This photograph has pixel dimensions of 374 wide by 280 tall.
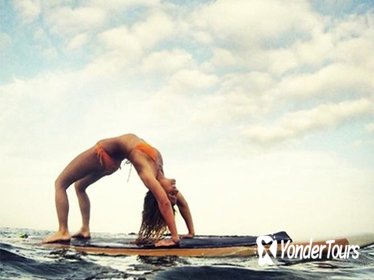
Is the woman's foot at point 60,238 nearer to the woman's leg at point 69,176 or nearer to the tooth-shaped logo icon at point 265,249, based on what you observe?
the woman's leg at point 69,176

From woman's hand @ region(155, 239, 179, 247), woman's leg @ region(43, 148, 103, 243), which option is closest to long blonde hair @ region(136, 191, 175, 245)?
woman's hand @ region(155, 239, 179, 247)

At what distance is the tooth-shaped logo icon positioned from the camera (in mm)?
5930

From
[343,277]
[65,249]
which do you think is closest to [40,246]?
[65,249]

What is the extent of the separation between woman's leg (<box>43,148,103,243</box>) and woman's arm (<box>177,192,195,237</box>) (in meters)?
1.83

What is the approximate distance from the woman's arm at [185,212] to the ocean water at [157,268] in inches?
103

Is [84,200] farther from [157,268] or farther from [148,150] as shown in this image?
[157,268]

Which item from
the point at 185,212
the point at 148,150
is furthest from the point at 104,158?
the point at 185,212

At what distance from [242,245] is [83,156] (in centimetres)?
377

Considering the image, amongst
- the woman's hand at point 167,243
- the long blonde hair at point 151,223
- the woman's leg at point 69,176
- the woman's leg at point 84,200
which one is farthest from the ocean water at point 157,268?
the woman's leg at point 84,200

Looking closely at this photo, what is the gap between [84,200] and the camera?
28.8 feet

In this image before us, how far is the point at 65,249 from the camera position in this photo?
22.0 feet

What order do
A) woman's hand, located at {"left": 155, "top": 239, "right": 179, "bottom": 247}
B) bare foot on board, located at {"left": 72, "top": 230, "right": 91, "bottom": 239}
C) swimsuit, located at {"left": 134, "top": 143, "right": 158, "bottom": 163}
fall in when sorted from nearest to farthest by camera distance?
woman's hand, located at {"left": 155, "top": 239, "right": 179, "bottom": 247} < swimsuit, located at {"left": 134, "top": 143, "right": 158, "bottom": 163} < bare foot on board, located at {"left": 72, "top": 230, "right": 91, "bottom": 239}

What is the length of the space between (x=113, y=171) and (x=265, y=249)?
12.4ft

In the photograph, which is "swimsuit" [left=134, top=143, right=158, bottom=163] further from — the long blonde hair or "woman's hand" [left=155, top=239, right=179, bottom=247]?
"woman's hand" [left=155, top=239, right=179, bottom=247]
